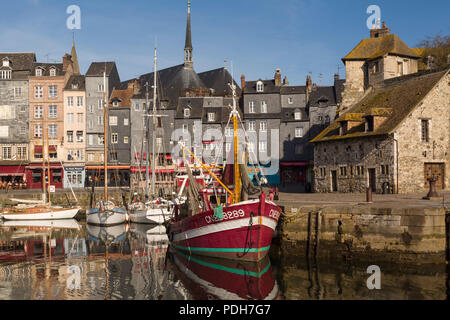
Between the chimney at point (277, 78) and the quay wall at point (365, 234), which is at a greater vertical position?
the chimney at point (277, 78)

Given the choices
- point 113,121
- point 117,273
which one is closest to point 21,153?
point 113,121

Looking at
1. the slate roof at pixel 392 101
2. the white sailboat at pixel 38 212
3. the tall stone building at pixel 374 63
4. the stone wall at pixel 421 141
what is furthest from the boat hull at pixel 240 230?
the tall stone building at pixel 374 63

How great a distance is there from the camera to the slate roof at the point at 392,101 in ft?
107

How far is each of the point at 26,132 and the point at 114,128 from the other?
10974 millimetres

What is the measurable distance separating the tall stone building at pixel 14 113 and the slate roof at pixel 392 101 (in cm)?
3916

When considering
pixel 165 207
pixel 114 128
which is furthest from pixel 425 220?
pixel 114 128

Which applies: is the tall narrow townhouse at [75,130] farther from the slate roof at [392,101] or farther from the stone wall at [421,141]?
the stone wall at [421,141]

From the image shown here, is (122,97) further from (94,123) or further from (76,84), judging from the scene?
(76,84)

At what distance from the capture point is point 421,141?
3238 cm

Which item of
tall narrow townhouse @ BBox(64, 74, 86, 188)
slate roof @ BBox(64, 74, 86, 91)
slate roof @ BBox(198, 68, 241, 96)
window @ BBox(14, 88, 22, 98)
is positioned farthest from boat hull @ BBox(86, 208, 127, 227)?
slate roof @ BBox(198, 68, 241, 96)

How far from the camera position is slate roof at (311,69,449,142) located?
32688 millimetres

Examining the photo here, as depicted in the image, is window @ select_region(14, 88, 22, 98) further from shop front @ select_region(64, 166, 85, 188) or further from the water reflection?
the water reflection

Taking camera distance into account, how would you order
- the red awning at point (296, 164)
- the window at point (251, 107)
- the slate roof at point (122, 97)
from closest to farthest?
the red awning at point (296, 164) → the window at point (251, 107) → the slate roof at point (122, 97)
